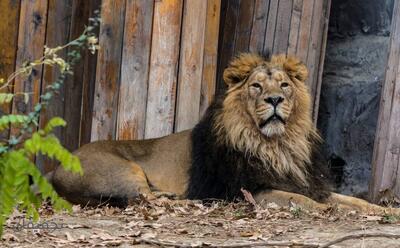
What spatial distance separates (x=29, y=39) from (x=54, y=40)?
46 cm

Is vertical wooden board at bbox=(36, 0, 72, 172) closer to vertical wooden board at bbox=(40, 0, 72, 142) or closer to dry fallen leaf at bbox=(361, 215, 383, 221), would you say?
vertical wooden board at bbox=(40, 0, 72, 142)

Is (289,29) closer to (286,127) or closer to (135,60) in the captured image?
(286,127)

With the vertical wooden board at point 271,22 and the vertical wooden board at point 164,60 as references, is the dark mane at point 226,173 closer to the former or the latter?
the vertical wooden board at point 164,60

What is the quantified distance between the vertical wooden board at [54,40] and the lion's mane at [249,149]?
1.38 m

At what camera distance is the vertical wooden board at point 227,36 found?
9.22 meters

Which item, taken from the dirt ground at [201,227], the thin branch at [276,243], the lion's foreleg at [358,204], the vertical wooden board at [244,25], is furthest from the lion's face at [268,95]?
the thin branch at [276,243]

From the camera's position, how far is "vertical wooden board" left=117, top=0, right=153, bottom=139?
26.3 feet

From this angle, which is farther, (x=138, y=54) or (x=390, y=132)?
(x=390, y=132)

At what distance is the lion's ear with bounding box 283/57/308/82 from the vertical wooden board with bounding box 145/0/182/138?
94 cm

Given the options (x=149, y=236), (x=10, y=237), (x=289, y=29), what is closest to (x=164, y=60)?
(x=289, y=29)

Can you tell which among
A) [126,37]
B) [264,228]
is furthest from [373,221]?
[126,37]

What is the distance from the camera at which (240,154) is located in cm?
795

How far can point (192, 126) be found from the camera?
848cm

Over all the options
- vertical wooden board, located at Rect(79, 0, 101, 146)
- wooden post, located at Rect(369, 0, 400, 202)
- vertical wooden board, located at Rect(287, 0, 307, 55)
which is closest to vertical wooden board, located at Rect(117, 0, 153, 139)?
vertical wooden board, located at Rect(79, 0, 101, 146)
